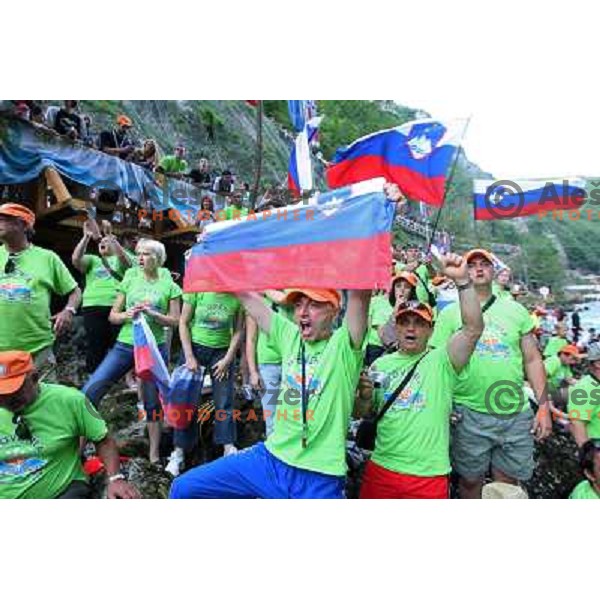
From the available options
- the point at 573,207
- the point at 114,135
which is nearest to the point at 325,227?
the point at 573,207

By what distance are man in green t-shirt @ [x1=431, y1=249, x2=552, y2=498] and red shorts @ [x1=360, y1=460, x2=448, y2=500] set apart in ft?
2.45

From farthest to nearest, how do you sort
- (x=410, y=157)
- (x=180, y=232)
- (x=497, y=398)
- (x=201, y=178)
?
(x=201, y=178) → (x=180, y=232) → (x=410, y=157) → (x=497, y=398)

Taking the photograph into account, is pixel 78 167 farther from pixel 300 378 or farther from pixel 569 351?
pixel 569 351

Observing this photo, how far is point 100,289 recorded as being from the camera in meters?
4.28

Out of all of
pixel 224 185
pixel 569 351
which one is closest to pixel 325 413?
pixel 224 185

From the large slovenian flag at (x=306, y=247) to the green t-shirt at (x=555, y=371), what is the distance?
15.7ft

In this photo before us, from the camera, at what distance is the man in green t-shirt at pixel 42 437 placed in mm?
2607

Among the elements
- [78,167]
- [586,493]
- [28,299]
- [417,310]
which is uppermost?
[78,167]

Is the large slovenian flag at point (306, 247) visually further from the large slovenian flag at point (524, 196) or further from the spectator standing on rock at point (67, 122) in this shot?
the spectator standing on rock at point (67, 122)

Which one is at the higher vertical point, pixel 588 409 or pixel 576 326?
pixel 588 409

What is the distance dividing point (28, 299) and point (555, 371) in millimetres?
5708

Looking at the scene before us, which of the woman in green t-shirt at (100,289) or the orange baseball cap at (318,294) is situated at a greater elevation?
the orange baseball cap at (318,294)

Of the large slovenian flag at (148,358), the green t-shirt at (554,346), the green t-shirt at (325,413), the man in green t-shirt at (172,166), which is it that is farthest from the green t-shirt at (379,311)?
the green t-shirt at (554,346)

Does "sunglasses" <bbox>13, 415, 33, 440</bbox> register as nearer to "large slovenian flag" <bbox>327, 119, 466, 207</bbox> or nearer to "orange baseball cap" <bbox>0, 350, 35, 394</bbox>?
"orange baseball cap" <bbox>0, 350, 35, 394</bbox>
